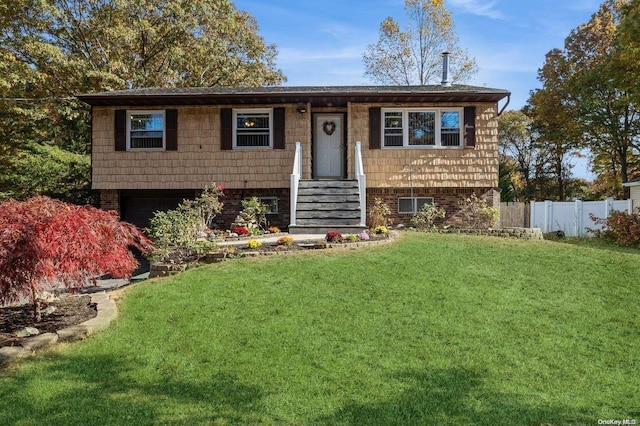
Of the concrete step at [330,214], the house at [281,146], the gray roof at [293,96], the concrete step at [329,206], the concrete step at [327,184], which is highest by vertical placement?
Result: the gray roof at [293,96]

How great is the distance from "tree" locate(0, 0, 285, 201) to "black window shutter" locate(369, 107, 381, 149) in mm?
10570

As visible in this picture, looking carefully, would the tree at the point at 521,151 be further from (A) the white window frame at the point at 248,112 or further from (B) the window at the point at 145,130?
(B) the window at the point at 145,130

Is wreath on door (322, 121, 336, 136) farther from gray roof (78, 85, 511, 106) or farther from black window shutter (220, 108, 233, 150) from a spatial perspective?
black window shutter (220, 108, 233, 150)

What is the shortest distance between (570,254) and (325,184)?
251 inches

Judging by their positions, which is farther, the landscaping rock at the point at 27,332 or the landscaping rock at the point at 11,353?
the landscaping rock at the point at 27,332

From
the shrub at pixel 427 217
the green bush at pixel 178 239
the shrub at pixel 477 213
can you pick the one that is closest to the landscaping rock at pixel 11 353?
the green bush at pixel 178 239

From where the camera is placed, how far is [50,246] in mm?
5125

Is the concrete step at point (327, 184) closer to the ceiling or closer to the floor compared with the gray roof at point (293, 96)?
closer to the floor

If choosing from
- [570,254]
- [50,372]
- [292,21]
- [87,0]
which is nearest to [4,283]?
[50,372]

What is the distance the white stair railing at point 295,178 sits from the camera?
38.7 ft

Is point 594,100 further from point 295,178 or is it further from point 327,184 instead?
point 295,178

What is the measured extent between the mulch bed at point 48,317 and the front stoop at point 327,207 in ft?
18.3

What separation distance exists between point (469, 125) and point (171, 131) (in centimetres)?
854

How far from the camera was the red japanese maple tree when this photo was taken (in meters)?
5.07
